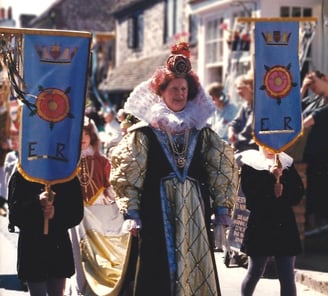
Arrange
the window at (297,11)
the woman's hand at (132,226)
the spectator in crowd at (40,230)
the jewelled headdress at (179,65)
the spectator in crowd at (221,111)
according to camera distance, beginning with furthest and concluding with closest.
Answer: the window at (297,11)
the spectator in crowd at (221,111)
the jewelled headdress at (179,65)
the spectator in crowd at (40,230)
the woman's hand at (132,226)

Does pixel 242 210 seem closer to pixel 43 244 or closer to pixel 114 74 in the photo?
pixel 43 244

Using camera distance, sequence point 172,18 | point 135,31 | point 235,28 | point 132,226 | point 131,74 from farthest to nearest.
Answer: point 135,31 → point 131,74 → point 172,18 → point 235,28 → point 132,226

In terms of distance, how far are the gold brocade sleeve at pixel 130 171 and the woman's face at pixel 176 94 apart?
28 centimetres

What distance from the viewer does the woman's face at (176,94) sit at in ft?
16.2

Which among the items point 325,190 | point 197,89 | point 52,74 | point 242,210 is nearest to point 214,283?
point 197,89

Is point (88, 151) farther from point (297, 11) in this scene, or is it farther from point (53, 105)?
point (297, 11)

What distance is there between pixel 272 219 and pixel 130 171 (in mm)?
1242

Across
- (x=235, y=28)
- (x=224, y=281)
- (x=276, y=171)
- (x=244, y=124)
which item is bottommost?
(x=224, y=281)

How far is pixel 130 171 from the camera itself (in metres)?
4.81

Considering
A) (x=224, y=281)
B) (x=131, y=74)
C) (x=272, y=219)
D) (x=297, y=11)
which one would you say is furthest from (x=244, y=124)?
(x=131, y=74)

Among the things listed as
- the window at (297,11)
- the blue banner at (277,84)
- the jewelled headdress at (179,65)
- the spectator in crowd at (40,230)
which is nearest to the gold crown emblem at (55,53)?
the jewelled headdress at (179,65)

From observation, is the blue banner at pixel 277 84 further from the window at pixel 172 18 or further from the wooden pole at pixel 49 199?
the window at pixel 172 18

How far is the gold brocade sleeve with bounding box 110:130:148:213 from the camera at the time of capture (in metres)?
4.80

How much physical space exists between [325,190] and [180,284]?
3.65 m
